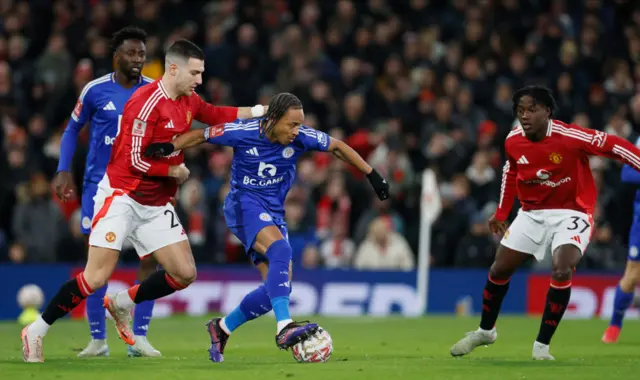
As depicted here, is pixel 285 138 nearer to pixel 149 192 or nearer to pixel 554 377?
pixel 149 192

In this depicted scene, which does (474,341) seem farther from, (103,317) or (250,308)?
(103,317)

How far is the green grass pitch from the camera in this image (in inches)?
344

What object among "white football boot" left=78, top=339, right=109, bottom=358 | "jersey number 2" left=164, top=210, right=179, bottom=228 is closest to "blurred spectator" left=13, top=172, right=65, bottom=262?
"white football boot" left=78, top=339, right=109, bottom=358

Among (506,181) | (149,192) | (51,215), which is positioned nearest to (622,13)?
(51,215)

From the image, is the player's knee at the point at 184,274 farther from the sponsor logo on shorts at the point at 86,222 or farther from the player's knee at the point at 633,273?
the player's knee at the point at 633,273

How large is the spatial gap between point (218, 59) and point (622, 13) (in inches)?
331

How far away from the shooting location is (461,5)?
2356cm

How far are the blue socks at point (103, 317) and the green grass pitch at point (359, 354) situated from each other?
0.98 ft

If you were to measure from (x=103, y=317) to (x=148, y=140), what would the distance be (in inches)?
89.8

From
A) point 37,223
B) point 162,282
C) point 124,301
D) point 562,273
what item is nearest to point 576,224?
point 562,273

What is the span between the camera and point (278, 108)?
10109 mm

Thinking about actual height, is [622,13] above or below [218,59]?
above

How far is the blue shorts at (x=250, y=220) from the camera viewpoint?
33.4 feet

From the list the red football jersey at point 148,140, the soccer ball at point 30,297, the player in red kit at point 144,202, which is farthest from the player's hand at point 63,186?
the soccer ball at point 30,297
